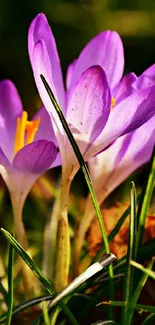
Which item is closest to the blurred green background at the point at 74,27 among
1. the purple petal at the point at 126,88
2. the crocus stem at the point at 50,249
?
the crocus stem at the point at 50,249

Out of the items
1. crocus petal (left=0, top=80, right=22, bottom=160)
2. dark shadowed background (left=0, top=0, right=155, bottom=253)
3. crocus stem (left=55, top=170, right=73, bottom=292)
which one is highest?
dark shadowed background (left=0, top=0, right=155, bottom=253)

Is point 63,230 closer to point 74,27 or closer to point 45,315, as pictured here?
point 45,315

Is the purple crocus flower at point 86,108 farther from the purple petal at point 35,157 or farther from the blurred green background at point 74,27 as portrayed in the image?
the blurred green background at point 74,27

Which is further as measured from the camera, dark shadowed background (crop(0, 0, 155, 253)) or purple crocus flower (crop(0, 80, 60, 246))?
dark shadowed background (crop(0, 0, 155, 253))

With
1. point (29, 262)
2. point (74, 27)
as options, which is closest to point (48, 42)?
point (29, 262)

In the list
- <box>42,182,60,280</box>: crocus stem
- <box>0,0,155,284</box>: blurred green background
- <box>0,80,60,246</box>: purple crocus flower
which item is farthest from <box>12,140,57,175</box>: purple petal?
<box>0,0,155,284</box>: blurred green background

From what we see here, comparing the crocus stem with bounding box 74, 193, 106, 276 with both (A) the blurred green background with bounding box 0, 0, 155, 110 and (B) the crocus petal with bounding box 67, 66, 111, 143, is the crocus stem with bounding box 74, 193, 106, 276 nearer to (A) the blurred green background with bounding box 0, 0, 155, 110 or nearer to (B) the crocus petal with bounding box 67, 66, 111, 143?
(B) the crocus petal with bounding box 67, 66, 111, 143

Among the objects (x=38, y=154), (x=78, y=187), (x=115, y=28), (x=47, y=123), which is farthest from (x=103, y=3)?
(x=38, y=154)
